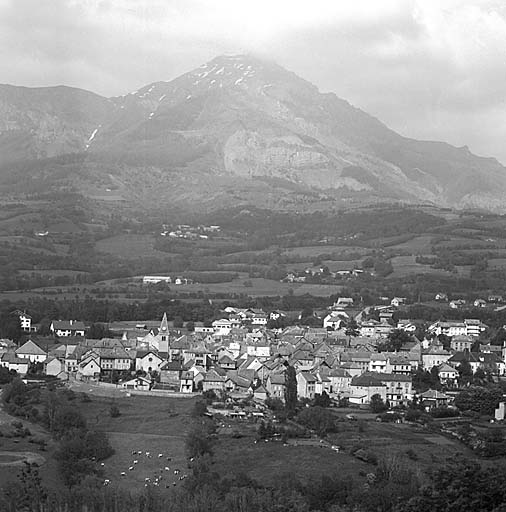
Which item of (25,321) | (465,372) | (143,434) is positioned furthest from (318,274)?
(143,434)

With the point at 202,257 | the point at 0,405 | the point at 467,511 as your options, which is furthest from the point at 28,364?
the point at 202,257

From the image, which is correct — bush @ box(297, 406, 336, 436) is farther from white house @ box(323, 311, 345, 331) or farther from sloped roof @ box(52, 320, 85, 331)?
white house @ box(323, 311, 345, 331)

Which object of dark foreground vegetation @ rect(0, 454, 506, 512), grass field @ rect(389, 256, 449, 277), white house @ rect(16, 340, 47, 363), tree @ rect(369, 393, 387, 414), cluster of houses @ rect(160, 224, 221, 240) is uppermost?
cluster of houses @ rect(160, 224, 221, 240)

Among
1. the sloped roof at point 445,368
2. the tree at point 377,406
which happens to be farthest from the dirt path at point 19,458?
the sloped roof at point 445,368

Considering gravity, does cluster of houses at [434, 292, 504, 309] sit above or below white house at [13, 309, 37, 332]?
above

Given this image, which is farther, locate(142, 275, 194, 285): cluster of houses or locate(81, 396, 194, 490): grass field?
locate(142, 275, 194, 285): cluster of houses

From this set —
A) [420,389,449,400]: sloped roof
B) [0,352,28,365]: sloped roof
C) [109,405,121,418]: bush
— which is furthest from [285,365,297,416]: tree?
[0,352,28,365]: sloped roof
